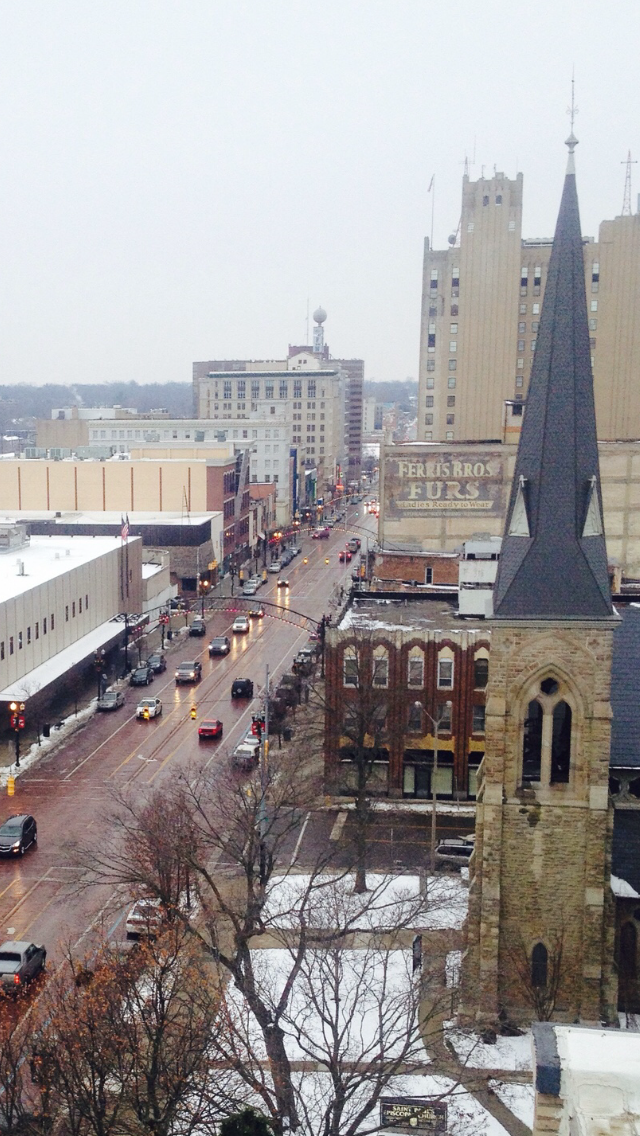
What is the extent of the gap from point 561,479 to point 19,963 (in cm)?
2064

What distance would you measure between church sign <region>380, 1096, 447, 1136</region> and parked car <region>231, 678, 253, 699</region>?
142 ft

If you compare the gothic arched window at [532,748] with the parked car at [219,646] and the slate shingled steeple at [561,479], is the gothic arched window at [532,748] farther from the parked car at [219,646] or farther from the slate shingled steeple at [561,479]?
the parked car at [219,646]

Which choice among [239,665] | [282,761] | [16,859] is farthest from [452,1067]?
[239,665]

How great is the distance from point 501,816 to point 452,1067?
20.3 feet

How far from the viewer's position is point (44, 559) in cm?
7125

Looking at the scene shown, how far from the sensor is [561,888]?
1076 inches

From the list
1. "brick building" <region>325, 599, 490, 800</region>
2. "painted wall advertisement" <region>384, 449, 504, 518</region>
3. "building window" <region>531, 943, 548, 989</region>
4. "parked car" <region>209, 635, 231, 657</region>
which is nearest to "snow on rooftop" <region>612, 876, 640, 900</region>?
"building window" <region>531, 943, 548, 989</region>

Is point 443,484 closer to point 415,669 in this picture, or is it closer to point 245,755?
point 415,669

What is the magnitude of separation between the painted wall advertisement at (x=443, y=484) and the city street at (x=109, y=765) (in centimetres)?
1302

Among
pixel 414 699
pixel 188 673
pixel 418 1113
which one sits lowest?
pixel 188 673

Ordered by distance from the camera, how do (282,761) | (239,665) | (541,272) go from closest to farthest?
(282,761), (239,665), (541,272)

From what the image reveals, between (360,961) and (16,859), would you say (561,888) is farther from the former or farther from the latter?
(16,859)

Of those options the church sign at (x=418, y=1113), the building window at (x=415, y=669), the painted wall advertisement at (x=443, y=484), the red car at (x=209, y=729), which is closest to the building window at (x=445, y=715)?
the building window at (x=415, y=669)

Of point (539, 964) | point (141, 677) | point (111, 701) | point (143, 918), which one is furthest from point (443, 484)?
point (539, 964)
